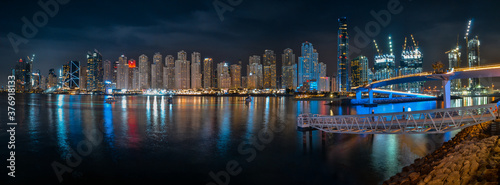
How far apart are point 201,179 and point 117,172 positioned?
15.7ft

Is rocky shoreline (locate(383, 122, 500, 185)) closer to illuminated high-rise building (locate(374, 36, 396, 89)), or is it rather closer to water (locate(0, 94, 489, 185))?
water (locate(0, 94, 489, 185))

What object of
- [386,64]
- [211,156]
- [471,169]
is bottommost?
→ [211,156]

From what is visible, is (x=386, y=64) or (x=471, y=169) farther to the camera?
(x=386, y=64)

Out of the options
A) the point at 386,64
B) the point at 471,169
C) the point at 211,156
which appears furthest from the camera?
the point at 386,64

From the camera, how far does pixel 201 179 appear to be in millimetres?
13812

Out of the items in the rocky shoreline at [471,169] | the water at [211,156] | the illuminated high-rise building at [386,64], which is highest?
the illuminated high-rise building at [386,64]

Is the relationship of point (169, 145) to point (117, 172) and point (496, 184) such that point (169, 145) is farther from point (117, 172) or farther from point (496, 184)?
point (496, 184)

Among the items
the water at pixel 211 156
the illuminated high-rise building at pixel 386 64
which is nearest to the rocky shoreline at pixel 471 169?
the water at pixel 211 156

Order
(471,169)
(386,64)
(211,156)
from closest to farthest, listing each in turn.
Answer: (471,169) → (211,156) → (386,64)

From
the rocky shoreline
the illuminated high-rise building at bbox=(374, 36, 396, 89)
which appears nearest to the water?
the rocky shoreline

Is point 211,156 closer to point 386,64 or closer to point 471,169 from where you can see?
point 471,169

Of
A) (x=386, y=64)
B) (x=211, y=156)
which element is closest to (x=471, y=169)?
(x=211, y=156)

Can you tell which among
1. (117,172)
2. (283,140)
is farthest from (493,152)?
(117,172)

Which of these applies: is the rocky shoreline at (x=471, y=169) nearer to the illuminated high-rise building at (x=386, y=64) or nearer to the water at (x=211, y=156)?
the water at (x=211, y=156)
